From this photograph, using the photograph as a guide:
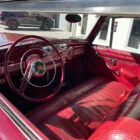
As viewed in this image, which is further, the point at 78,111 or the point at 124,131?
the point at 78,111

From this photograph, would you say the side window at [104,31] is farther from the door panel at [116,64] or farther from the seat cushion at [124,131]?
the seat cushion at [124,131]

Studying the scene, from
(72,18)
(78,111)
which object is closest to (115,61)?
(72,18)

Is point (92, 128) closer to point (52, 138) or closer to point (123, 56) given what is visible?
point (52, 138)

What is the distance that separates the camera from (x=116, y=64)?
9.73ft

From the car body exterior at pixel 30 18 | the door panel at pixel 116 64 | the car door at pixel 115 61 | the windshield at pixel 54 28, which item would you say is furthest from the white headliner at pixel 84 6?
the door panel at pixel 116 64

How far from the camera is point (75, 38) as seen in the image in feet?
10.6

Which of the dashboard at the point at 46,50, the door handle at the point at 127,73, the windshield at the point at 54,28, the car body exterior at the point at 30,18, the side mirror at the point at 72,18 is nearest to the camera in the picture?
the car body exterior at the point at 30,18

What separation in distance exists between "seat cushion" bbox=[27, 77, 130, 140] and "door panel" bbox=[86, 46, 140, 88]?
0.17 metres

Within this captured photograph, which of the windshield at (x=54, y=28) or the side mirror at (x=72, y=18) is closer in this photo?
the side mirror at (x=72, y=18)

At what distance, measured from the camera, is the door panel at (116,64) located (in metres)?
2.81

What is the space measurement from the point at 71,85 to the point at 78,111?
88cm

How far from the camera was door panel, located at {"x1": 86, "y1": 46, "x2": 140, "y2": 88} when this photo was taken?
2809 mm

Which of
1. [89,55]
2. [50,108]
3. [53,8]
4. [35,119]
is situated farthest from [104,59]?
[53,8]

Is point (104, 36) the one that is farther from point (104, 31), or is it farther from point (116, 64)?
point (116, 64)
